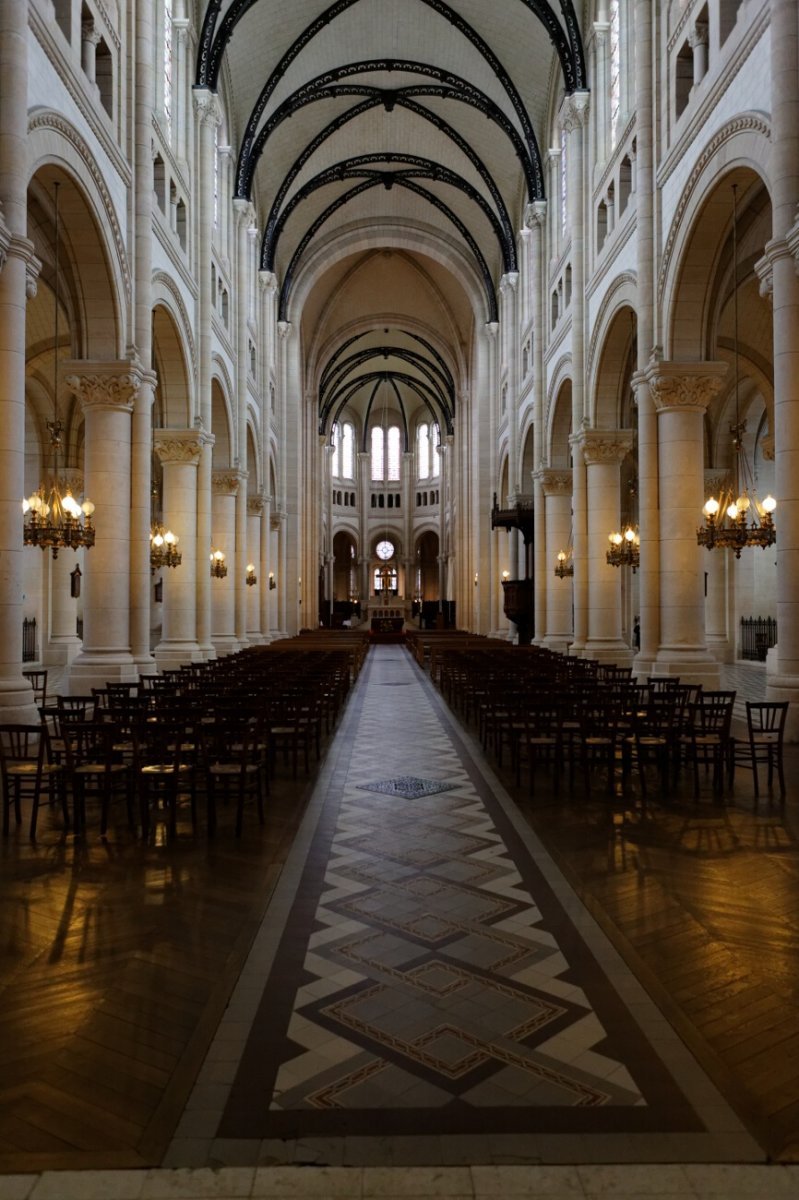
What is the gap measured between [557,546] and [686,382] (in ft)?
37.8

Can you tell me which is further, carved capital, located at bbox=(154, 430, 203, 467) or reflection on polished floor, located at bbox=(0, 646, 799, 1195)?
carved capital, located at bbox=(154, 430, 203, 467)

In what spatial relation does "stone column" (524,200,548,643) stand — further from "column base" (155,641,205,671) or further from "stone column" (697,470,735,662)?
"column base" (155,641,205,671)

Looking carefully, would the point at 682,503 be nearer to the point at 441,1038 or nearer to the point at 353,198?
the point at 441,1038

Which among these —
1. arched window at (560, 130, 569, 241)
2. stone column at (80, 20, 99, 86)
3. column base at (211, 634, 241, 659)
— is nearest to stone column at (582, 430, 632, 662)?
arched window at (560, 130, 569, 241)

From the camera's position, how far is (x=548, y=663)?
1923cm

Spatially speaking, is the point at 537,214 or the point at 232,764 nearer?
the point at 232,764

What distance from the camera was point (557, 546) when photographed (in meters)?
27.0

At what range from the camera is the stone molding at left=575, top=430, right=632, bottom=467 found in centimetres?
2148

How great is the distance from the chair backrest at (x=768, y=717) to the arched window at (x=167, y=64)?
1753 centimetres

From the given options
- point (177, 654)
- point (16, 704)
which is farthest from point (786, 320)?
point (177, 654)

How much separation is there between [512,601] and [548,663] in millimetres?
10912

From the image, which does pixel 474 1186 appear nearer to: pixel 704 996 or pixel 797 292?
pixel 704 996

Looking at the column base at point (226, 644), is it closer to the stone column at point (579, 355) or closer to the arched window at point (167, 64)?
the stone column at point (579, 355)

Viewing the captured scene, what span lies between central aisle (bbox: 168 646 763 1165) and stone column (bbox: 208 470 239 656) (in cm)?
2107
